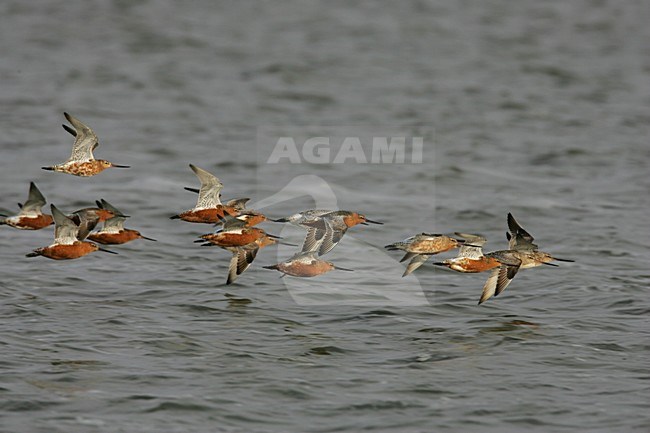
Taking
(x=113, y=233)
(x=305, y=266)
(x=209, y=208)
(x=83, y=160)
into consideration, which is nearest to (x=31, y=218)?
(x=83, y=160)

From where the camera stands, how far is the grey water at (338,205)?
37.3 feet

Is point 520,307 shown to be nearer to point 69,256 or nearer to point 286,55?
point 69,256

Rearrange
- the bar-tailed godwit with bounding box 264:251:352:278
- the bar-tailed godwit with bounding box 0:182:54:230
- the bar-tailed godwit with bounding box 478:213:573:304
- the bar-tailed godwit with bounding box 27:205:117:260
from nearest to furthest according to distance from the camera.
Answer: the bar-tailed godwit with bounding box 27:205:117:260 < the bar-tailed godwit with bounding box 0:182:54:230 < the bar-tailed godwit with bounding box 478:213:573:304 < the bar-tailed godwit with bounding box 264:251:352:278

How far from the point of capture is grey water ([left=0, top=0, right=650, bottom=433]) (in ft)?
37.3

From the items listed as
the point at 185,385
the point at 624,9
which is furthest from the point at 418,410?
the point at 624,9

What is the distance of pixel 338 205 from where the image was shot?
2041 centimetres

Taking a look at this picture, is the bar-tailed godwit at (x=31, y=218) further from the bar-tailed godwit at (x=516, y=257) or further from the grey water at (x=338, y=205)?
the bar-tailed godwit at (x=516, y=257)

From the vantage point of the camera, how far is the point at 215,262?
1647 centimetres

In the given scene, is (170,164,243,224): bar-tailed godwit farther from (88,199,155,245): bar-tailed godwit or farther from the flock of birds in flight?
(88,199,155,245): bar-tailed godwit

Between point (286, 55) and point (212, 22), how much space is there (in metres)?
4.20

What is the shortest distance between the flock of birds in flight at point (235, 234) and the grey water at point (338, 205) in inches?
28.3

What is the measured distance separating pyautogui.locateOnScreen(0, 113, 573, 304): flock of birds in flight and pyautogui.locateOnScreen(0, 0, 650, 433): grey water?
718 mm

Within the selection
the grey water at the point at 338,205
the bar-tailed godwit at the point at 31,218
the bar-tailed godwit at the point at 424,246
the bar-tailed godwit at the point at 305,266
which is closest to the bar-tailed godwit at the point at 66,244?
the bar-tailed godwit at the point at 31,218

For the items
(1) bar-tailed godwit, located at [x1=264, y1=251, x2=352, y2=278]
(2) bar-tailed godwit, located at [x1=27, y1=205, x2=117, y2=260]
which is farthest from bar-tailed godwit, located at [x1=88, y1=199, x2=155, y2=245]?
(1) bar-tailed godwit, located at [x1=264, y1=251, x2=352, y2=278]
